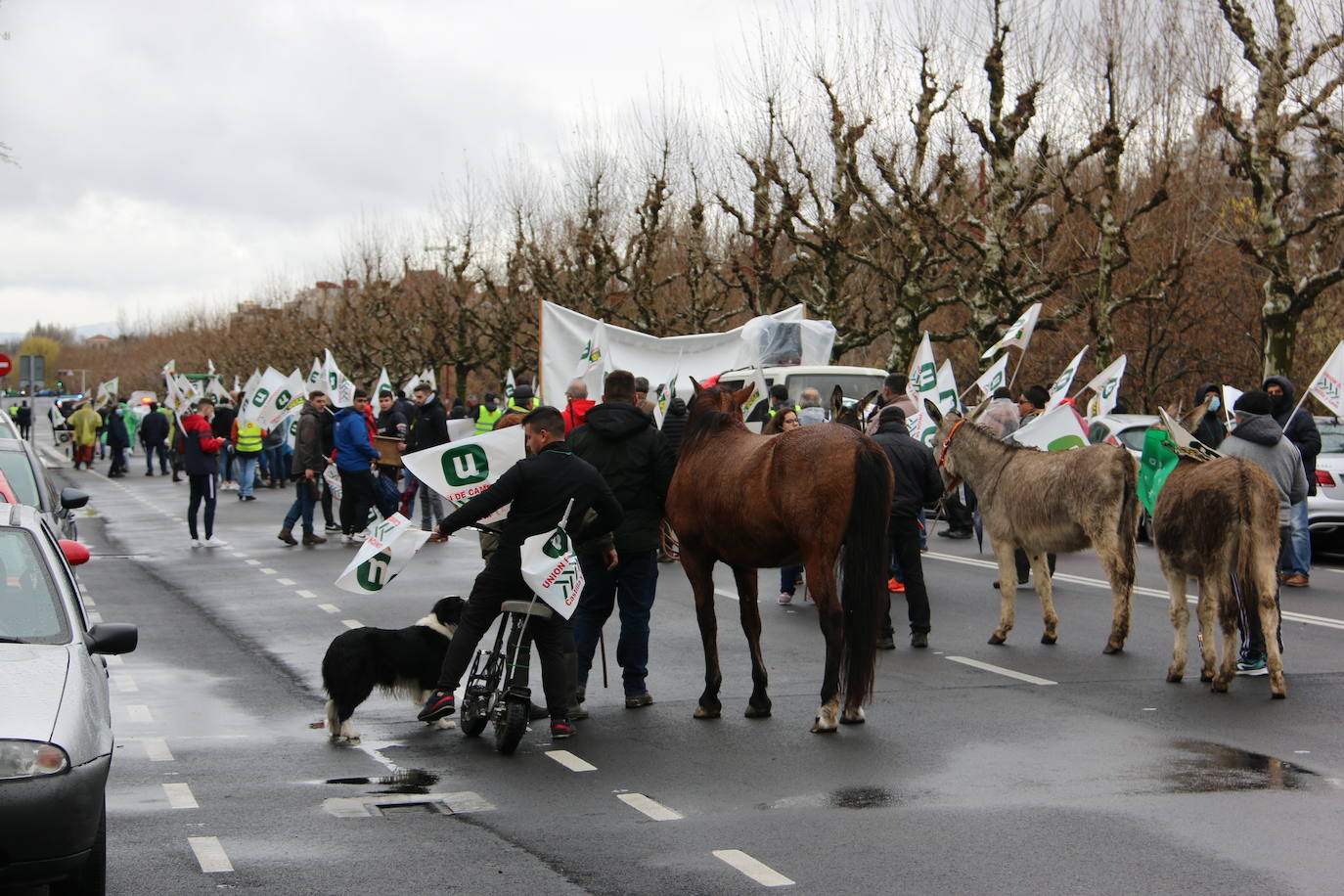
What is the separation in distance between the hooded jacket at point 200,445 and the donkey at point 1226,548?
13148mm

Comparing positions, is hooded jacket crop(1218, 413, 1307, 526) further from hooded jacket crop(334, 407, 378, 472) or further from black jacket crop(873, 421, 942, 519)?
hooded jacket crop(334, 407, 378, 472)

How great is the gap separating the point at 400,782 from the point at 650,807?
1.35m

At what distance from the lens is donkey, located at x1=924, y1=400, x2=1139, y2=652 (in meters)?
11.5

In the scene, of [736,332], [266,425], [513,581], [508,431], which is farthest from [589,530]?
[266,425]

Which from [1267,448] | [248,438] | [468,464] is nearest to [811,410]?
[1267,448]

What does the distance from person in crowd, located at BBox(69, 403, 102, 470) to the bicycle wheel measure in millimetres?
39694

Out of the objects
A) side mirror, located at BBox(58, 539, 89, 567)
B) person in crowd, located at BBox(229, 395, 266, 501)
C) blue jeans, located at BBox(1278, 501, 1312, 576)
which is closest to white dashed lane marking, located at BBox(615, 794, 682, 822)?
side mirror, located at BBox(58, 539, 89, 567)

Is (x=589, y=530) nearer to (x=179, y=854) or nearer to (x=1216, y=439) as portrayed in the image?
(x=179, y=854)

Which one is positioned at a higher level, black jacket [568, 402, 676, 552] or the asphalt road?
black jacket [568, 402, 676, 552]

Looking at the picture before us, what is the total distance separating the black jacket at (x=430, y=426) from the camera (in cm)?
2102

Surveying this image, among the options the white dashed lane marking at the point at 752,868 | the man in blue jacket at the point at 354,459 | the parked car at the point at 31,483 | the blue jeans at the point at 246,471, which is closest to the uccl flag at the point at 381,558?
the white dashed lane marking at the point at 752,868

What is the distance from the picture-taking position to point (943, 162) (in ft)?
99.2

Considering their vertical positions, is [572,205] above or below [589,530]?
above

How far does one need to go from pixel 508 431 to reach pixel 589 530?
132 cm
